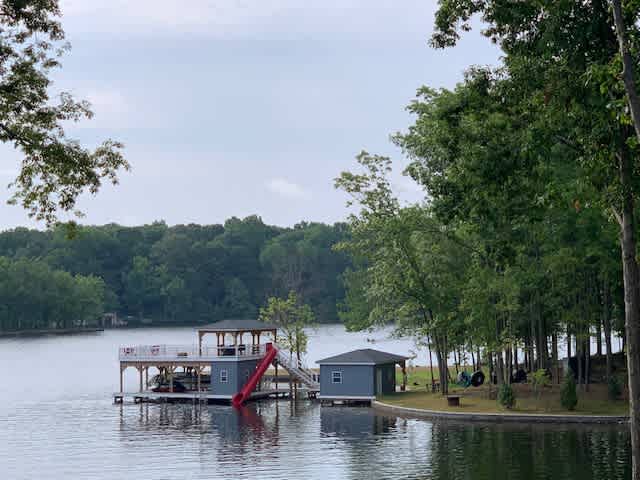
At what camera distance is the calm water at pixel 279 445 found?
34906 millimetres

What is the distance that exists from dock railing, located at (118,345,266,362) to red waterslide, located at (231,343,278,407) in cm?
88

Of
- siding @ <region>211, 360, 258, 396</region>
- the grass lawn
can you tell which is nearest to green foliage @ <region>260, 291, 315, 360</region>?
siding @ <region>211, 360, 258, 396</region>

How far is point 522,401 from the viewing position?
4919 cm

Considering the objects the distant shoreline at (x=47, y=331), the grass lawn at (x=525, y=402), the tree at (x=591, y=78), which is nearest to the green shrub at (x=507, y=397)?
the grass lawn at (x=525, y=402)

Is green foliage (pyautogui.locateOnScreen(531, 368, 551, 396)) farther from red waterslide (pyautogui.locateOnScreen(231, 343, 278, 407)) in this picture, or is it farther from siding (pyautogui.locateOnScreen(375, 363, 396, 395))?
red waterslide (pyautogui.locateOnScreen(231, 343, 278, 407))

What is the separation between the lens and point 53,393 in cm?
7238

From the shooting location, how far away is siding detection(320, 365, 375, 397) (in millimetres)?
57500

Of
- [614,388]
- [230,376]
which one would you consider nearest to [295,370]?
[230,376]

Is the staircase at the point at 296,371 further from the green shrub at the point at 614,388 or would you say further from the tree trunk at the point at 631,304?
the tree trunk at the point at 631,304

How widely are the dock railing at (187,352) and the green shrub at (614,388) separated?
2435 cm

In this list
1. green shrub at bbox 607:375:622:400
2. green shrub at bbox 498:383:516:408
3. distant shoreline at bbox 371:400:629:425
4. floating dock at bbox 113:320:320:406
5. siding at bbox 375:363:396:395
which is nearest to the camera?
distant shoreline at bbox 371:400:629:425

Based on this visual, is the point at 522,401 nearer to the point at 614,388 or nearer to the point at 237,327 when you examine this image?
the point at 614,388

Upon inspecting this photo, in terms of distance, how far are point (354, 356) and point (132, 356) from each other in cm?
1667

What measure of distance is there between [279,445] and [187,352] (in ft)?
73.1
